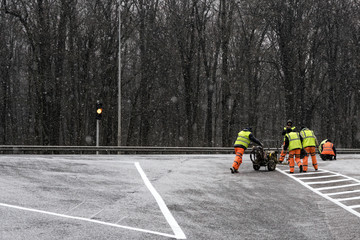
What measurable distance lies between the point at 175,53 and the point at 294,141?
81.7 ft

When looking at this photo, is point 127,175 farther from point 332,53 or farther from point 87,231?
point 332,53

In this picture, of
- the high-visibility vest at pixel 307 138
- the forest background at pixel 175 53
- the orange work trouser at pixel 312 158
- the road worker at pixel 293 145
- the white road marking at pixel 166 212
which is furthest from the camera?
the forest background at pixel 175 53

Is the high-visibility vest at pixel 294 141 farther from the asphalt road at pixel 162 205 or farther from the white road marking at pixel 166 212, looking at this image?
the white road marking at pixel 166 212

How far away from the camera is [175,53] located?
4047cm

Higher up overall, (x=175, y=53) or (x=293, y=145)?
(x=175, y=53)

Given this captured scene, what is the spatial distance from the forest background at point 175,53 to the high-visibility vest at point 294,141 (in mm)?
20365

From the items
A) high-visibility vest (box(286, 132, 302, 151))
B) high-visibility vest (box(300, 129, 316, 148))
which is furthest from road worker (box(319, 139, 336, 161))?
high-visibility vest (box(286, 132, 302, 151))

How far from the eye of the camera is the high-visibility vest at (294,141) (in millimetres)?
16688

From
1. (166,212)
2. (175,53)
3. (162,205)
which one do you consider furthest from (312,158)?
(175,53)

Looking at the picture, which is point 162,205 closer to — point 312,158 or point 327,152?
point 312,158

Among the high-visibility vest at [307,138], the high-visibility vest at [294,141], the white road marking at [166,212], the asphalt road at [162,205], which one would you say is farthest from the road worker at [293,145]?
the white road marking at [166,212]

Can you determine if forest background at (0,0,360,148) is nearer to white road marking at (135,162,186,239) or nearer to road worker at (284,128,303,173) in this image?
road worker at (284,128,303,173)

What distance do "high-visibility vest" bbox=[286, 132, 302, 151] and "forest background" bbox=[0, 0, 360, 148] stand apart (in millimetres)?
20365

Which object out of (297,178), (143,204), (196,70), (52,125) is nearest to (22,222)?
(143,204)
